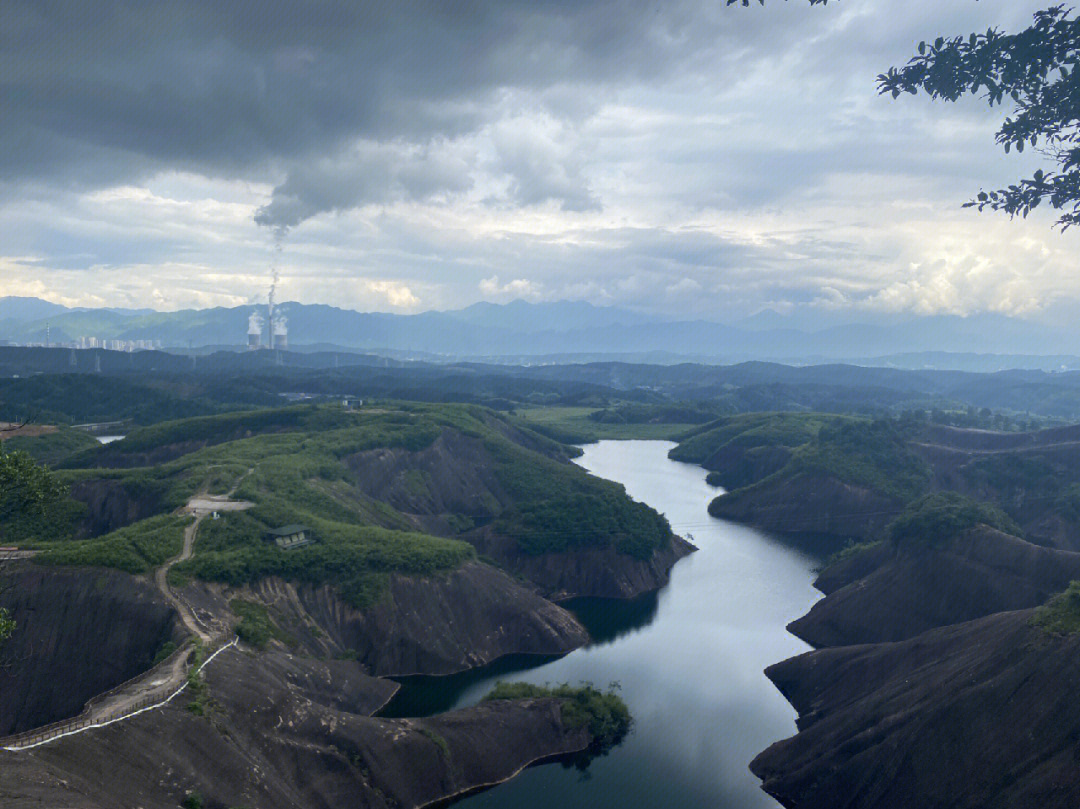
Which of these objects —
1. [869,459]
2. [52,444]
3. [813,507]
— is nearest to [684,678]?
[813,507]

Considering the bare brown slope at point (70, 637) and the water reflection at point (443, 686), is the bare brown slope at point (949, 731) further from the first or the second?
the bare brown slope at point (70, 637)

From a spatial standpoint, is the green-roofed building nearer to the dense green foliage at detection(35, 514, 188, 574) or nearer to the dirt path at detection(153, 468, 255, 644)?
the dirt path at detection(153, 468, 255, 644)

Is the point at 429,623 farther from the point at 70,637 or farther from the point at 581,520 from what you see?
the point at 581,520

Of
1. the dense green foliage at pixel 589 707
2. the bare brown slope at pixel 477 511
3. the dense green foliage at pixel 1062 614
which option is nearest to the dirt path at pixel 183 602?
the dense green foliage at pixel 589 707

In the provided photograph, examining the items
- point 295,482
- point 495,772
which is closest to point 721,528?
point 295,482

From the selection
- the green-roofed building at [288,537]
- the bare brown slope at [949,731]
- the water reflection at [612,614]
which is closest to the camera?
the bare brown slope at [949,731]

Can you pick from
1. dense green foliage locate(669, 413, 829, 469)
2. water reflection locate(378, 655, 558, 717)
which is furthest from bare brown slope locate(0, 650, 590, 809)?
dense green foliage locate(669, 413, 829, 469)

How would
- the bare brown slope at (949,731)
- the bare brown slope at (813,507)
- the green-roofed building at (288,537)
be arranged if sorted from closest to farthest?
the bare brown slope at (949,731)
the green-roofed building at (288,537)
the bare brown slope at (813,507)
